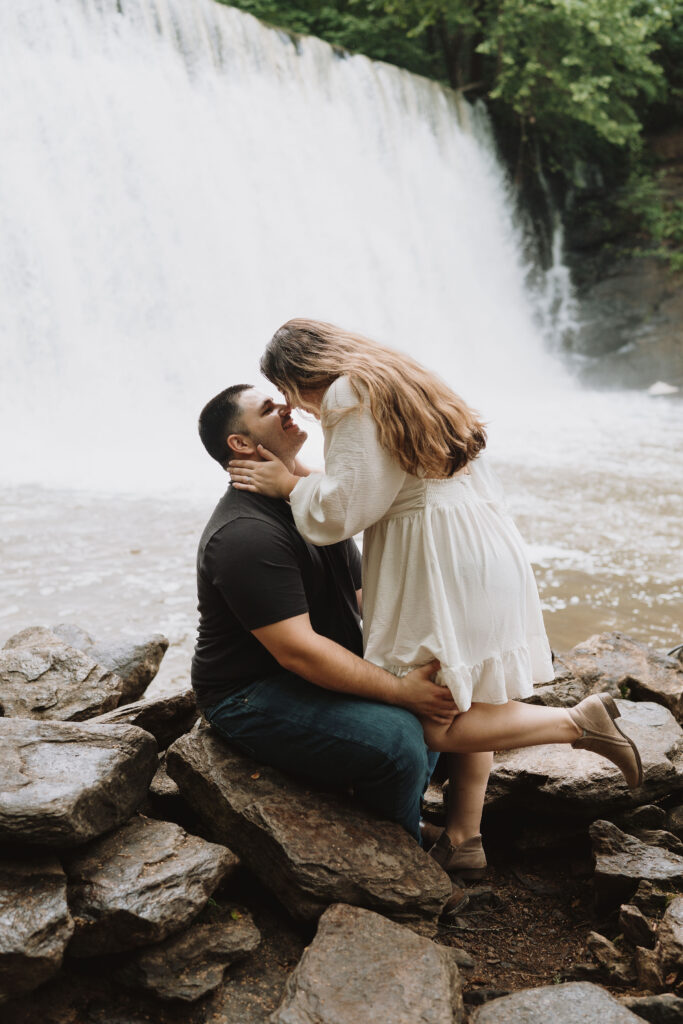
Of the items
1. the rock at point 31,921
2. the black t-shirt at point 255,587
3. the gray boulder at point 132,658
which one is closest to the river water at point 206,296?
the gray boulder at point 132,658

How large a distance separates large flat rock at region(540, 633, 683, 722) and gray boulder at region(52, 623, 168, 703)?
1404mm

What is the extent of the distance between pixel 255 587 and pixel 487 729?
0.67 meters

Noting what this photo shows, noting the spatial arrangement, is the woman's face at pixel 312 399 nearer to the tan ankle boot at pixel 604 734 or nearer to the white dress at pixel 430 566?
the white dress at pixel 430 566

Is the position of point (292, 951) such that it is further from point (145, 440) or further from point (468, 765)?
point (145, 440)

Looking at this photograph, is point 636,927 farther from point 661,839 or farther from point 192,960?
point 192,960

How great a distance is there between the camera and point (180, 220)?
10656 millimetres

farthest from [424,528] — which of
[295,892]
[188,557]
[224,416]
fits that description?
[188,557]

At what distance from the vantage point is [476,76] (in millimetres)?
16094

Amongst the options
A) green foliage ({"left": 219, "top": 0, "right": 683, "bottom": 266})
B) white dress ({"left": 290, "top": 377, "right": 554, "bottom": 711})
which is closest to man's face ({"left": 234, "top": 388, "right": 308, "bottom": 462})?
white dress ({"left": 290, "top": 377, "right": 554, "bottom": 711})

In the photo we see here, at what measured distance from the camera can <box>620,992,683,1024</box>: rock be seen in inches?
67.2

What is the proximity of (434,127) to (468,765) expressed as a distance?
1393cm

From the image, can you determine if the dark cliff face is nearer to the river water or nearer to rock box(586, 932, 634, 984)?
the river water

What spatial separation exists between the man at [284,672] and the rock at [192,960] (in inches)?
15.1

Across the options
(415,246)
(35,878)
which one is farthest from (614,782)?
(415,246)
